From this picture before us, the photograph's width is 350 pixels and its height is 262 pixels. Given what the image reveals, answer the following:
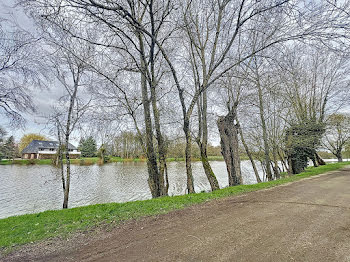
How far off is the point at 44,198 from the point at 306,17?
49.1 ft

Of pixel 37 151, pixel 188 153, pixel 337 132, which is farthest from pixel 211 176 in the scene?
pixel 37 151

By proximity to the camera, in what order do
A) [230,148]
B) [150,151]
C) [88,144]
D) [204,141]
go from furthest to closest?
[88,144] → [230,148] → [204,141] → [150,151]

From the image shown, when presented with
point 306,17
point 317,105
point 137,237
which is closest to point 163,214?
point 137,237

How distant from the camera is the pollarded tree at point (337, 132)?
47.1ft

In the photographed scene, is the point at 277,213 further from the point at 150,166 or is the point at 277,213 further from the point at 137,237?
the point at 150,166

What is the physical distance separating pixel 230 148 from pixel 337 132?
13794 mm

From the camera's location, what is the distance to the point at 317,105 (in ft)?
49.9

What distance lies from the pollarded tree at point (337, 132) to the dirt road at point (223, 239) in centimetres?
1387

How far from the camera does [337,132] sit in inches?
630

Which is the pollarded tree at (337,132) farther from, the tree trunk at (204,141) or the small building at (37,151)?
the small building at (37,151)

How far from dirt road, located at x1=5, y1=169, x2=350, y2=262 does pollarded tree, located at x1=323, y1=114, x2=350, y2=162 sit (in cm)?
1387

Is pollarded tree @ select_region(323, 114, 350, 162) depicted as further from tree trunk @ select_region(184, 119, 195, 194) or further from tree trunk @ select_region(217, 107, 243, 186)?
tree trunk @ select_region(184, 119, 195, 194)

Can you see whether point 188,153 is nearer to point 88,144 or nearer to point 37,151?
point 88,144

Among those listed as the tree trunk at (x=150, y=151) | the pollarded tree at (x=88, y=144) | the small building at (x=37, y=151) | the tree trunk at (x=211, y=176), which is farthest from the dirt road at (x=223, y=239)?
the small building at (x=37, y=151)
